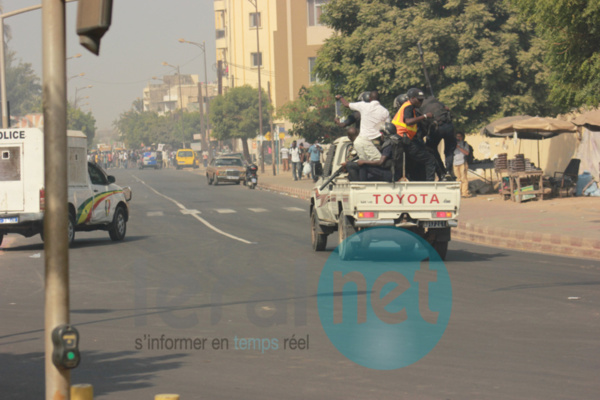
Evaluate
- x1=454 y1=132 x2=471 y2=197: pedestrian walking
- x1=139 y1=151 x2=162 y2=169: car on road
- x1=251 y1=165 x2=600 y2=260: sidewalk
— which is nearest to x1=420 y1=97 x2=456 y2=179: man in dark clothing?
x1=251 y1=165 x2=600 y2=260: sidewalk

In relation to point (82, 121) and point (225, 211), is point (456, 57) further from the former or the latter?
point (82, 121)

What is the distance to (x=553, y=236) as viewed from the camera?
16.6 m

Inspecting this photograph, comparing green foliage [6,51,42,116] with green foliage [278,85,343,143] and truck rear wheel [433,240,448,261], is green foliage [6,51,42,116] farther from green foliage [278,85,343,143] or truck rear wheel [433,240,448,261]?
truck rear wheel [433,240,448,261]

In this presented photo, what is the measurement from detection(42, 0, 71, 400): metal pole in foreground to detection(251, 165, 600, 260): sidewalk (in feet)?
39.3

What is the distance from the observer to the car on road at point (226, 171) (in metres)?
49.2

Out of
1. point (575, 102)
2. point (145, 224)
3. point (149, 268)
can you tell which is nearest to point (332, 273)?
point (149, 268)

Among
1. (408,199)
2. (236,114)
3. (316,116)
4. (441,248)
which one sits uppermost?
(236,114)

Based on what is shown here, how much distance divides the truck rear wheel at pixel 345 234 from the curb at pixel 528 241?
3.60 m

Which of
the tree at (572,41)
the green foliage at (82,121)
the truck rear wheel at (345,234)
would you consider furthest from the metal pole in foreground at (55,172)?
the green foliage at (82,121)

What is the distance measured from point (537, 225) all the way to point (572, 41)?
3.83 m

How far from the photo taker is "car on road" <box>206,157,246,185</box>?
4919 centimetres

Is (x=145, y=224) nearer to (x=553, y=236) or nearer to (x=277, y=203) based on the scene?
(x=277, y=203)

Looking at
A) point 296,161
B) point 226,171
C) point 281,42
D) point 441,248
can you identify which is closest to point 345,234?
point 441,248

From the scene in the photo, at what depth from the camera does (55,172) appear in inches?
169
